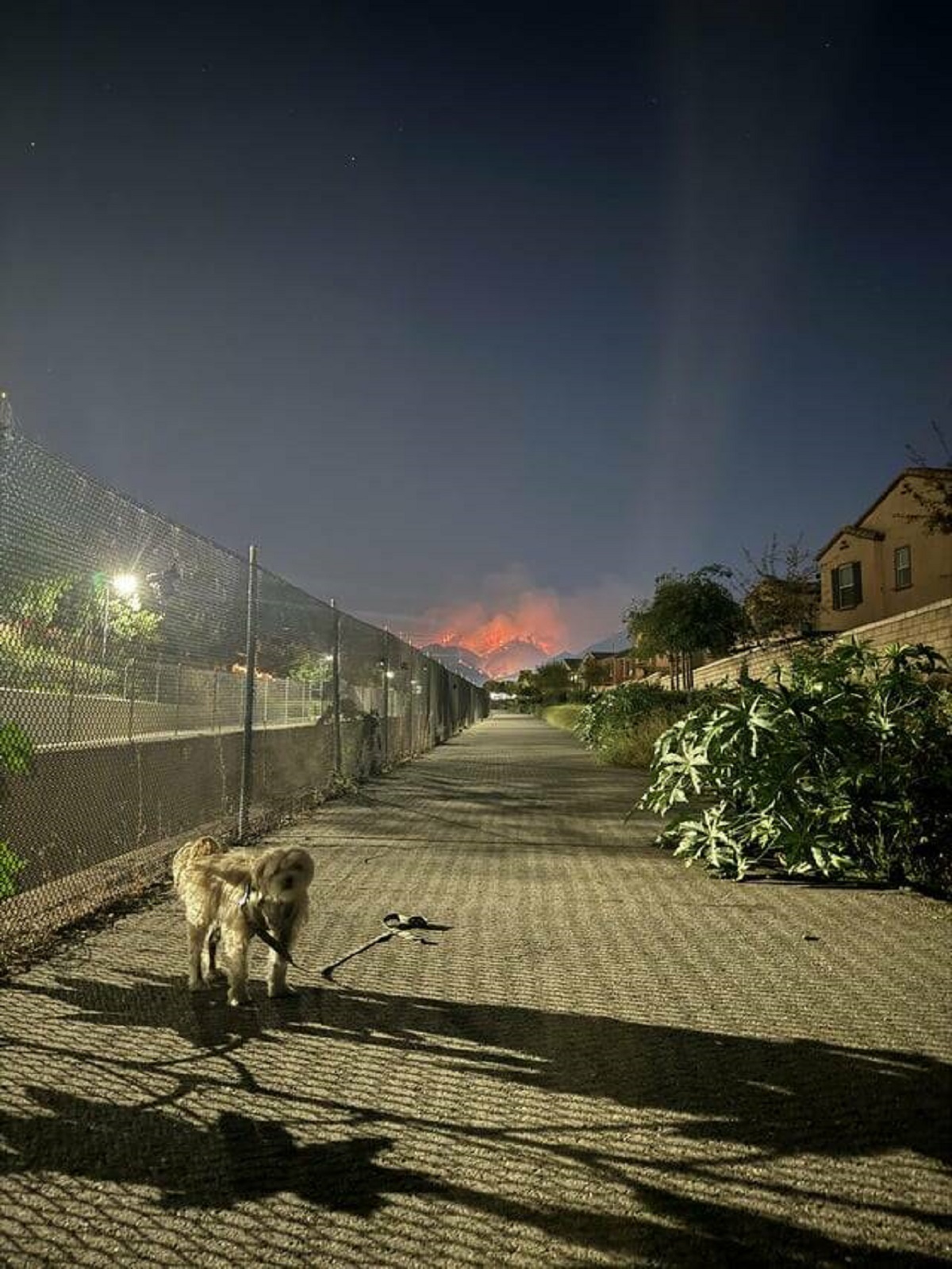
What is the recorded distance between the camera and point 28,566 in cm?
416

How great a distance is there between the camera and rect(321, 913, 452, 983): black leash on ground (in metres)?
4.12

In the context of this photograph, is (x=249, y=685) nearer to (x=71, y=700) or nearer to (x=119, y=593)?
(x=119, y=593)

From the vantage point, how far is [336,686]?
1126 centimetres

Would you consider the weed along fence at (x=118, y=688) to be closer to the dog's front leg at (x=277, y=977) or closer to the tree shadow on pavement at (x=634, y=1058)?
the tree shadow on pavement at (x=634, y=1058)

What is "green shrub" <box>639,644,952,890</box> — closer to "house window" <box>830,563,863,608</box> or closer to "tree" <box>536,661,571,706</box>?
"house window" <box>830,563,863,608</box>

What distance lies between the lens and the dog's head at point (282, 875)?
3346 mm

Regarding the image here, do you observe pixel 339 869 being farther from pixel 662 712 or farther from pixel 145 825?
pixel 662 712

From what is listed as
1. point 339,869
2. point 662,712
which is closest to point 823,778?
point 339,869

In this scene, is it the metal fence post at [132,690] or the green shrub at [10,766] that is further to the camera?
the metal fence post at [132,690]

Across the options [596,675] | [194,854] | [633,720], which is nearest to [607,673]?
[596,675]

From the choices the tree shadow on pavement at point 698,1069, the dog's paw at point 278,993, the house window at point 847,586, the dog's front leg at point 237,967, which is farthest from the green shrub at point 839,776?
the house window at point 847,586

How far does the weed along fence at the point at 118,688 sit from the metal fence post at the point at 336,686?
742mm

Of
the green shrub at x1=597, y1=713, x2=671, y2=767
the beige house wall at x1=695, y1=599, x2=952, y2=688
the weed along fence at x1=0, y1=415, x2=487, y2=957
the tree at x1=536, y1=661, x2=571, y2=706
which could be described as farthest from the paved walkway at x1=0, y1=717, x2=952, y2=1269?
the tree at x1=536, y1=661, x2=571, y2=706

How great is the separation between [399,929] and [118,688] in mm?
2397
